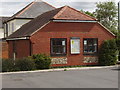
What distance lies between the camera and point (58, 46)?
23.6 m

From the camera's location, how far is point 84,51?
24.6 meters

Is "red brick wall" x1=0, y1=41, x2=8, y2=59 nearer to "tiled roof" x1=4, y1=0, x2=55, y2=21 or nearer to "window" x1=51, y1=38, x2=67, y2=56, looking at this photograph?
"tiled roof" x1=4, y1=0, x2=55, y2=21

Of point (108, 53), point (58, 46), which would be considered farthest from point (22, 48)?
point (108, 53)

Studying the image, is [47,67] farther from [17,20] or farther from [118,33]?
[17,20]

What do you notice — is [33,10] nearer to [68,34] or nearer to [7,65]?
[68,34]

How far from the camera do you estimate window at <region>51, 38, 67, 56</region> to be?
76.9ft

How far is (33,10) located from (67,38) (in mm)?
13543

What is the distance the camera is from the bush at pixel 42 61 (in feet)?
71.6

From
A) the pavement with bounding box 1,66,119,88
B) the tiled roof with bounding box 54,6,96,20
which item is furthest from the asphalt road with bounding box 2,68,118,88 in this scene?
the tiled roof with bounding box 54,6,96,20

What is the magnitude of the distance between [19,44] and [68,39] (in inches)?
212

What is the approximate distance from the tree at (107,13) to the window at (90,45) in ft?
56.7

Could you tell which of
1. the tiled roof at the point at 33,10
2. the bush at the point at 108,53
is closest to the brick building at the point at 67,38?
the bush at the point at 108,53

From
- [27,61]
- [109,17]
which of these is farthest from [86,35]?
[109,17]

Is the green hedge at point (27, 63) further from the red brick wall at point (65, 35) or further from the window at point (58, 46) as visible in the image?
the window at point (58, 46)
